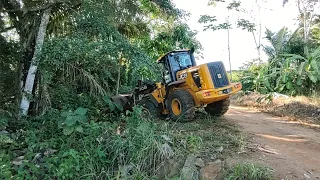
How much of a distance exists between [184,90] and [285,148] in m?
2.55

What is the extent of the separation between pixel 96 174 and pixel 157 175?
0.95m

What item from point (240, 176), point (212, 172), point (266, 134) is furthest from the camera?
point (266, 134)

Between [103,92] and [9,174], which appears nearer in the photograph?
[9,174]

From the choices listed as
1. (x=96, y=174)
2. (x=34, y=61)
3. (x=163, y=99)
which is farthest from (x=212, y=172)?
(x=34, y=61)

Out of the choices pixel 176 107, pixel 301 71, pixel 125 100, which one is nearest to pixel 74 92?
pixel 125 100

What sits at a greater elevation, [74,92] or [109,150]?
[74,92]

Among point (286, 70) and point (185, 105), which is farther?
point (286, 70)

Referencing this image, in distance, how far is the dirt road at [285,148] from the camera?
172 inches

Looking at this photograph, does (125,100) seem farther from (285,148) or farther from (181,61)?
(285,148)

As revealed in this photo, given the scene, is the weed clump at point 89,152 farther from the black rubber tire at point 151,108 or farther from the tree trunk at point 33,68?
the black rubber tire at point 151,108

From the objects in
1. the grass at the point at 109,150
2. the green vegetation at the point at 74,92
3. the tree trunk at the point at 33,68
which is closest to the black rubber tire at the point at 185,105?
the grass at the point at 109,150

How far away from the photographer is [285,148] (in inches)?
211

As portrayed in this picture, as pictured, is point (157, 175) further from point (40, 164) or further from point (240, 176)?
point (40, 164)

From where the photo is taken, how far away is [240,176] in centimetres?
412
